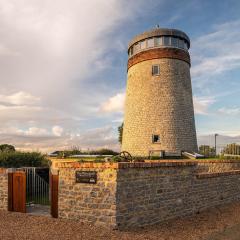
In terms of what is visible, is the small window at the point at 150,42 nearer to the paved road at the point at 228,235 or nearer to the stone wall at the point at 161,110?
the stone wall at the point at 161,110

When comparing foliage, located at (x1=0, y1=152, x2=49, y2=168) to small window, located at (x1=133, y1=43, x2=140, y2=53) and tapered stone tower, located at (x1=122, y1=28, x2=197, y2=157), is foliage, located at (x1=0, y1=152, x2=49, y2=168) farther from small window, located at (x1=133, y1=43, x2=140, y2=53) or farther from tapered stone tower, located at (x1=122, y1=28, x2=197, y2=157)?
small window, located at (x1=133, y1=43, x2=140, y2=53)

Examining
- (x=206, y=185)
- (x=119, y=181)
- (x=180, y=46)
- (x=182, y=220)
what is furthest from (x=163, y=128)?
(x=119, y=181)

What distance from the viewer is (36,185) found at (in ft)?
55.5

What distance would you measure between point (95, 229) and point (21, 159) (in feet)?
34.3

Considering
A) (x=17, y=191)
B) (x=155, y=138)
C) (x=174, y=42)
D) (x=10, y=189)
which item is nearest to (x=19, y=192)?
(x=17, y=191)

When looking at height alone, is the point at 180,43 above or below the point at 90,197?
above

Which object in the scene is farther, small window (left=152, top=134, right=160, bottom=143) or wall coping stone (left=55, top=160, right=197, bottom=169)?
small window (left=152, top=134, right=160, bottom=143)

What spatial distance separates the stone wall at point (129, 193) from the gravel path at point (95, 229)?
1.18ft

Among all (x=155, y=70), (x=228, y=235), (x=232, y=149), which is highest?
(x=155, y=70)

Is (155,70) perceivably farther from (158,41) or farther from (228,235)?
(228,235)

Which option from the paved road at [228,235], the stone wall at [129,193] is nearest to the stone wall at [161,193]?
the stone wall at [129,193]

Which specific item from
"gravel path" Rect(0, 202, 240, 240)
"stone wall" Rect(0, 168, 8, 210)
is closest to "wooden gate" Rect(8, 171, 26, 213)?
"stone wall" Rect(0, 168, 8, 210)

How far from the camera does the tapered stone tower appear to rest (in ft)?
90.0

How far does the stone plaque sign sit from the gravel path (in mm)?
1389
